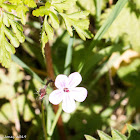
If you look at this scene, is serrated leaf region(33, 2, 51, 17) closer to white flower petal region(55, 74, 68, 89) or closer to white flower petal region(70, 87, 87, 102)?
white flower petal region(55, 74, 68, 89)

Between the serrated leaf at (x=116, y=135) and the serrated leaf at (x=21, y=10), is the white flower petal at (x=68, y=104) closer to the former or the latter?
the serrated leaf at (x=116, y=135)

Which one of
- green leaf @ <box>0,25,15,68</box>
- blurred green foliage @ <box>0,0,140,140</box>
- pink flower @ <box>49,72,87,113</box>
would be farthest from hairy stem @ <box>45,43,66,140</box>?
green leaf @ <box>0,25,15,68</box>

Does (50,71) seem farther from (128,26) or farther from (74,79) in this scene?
(128,26)

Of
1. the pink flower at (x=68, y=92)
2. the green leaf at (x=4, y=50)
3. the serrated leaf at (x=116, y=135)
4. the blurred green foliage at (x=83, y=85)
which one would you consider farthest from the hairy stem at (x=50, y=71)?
the serrated leaf at (x=116, y=135)

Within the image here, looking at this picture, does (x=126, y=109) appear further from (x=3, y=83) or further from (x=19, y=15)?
(x=19, y=15)

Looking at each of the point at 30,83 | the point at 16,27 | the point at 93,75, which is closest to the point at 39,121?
the point at 30,83

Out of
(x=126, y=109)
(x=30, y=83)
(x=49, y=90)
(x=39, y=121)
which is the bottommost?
(x=126, y=109)

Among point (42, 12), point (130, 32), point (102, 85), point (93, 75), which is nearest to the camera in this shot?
point (42, 12)
